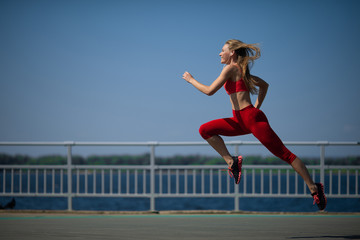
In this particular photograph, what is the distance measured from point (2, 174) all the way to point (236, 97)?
659 centimetres

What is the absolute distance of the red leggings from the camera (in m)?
5.62

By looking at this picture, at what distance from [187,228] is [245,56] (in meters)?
2.35

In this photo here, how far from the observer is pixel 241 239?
18.0ft

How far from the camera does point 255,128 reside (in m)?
→ 5.62

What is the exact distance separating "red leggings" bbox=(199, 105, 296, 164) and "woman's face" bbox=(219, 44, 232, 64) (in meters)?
0.63

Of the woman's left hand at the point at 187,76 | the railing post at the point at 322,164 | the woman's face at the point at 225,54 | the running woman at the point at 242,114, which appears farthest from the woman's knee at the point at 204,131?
the railing post at the point at 322,164

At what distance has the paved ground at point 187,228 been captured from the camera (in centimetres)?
581

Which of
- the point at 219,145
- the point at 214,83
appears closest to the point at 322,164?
the point at 219,145

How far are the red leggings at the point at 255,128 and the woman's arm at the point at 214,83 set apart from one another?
0.38 metres

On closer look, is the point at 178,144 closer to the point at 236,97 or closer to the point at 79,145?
the point at 79,145

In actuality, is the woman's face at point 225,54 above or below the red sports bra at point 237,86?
above

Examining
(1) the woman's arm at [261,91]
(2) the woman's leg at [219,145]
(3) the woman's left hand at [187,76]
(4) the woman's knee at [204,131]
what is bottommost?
(2) the woman's leg at [219,145]

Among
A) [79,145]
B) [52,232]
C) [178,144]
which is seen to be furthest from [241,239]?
[79,145]

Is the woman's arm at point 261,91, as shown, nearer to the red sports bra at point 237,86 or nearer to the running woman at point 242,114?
the running woman at point 242,114
